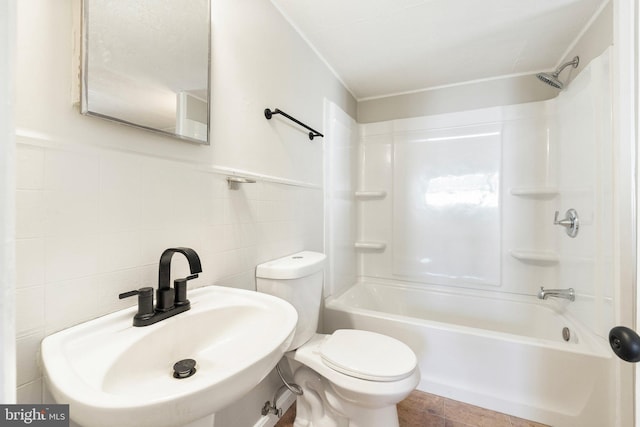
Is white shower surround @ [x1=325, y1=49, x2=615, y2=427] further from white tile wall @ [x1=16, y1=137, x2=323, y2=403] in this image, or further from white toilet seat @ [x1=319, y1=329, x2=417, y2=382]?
white tile wall @ [x1=16, y1=137, x2=323, y2=403]

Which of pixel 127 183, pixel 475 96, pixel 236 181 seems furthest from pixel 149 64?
pixel 475 96

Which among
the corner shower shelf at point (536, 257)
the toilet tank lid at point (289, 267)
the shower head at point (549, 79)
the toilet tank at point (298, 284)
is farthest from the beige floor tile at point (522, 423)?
the shower head at point (549, 79)

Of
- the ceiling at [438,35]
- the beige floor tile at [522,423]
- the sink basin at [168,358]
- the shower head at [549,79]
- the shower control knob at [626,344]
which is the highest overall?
the ceiling at [438,35]

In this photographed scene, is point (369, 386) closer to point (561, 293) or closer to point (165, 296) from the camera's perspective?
point (165, 296)

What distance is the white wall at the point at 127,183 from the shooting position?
62cm

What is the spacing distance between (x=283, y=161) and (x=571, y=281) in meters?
1.93

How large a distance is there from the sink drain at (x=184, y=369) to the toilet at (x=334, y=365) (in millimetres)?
567

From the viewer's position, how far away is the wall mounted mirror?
71 centimetres

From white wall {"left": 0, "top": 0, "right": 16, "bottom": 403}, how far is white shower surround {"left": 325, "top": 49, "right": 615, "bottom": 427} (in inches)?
68.7

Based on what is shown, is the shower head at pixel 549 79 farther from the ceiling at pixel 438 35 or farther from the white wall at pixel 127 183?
Result: the white wall at pixel 127 183

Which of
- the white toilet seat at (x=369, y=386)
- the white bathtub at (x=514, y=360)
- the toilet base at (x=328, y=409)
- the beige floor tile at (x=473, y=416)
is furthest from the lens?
the beige floor tile at (x=473, y=416)

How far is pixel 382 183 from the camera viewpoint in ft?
8.31

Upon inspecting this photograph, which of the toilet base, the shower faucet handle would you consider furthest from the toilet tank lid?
the shower faucet handle

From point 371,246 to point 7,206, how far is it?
238 cm
